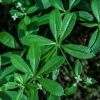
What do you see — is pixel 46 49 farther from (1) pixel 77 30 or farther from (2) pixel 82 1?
(1) pixel 77 30

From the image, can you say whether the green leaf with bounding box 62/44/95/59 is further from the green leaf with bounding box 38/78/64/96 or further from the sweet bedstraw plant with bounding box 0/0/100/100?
the green leaf with bounding box 38/78/64/96

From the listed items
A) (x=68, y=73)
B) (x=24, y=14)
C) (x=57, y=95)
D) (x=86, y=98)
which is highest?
(x=24, y=14)

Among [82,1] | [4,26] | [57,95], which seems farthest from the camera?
[4,26]

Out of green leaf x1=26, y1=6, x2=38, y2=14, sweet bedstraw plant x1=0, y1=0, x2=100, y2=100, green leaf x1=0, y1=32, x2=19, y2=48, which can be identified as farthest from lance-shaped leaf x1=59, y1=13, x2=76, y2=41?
green leaf x1=0, y1=32, x2=19, y2=48

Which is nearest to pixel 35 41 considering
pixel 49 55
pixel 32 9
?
pixel 49 55

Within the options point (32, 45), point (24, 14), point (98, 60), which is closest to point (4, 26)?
point (24, 14)

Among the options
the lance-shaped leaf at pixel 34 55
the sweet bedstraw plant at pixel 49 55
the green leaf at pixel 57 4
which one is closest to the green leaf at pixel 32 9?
the sweet bedstraw plant at pixel 49 55
